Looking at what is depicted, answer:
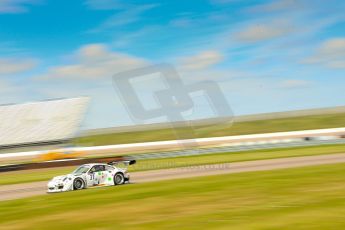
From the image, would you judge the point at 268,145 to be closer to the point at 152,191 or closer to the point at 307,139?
the point at 307,139

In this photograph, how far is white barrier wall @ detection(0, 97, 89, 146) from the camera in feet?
205

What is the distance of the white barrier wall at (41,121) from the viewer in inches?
2461

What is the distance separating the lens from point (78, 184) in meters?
20.9

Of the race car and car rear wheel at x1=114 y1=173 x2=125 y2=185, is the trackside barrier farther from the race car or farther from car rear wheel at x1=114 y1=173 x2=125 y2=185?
the race car

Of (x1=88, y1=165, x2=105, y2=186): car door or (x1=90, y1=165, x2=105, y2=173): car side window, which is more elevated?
(x1=90, y1=165, x2=105, y2=173): car side window

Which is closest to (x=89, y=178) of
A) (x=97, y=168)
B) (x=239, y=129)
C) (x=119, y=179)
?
(x=97, y=168)

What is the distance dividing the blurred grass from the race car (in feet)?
173

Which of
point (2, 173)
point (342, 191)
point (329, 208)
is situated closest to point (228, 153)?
point (2, 173)

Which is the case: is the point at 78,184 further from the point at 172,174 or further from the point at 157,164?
the point at 157,164

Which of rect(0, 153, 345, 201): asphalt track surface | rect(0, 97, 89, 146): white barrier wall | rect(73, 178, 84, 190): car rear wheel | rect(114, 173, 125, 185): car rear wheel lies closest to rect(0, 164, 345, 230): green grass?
rect(73, 178, 84, 190): car rear wheel

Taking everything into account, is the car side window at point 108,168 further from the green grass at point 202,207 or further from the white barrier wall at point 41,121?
the white barrier wall at point 41,121

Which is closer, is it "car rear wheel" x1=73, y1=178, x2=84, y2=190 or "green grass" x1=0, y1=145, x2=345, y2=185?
"car rear wheel" x1=73, y1=178, x2=84, y2=190

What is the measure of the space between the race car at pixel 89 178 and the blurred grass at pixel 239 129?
5269 cm

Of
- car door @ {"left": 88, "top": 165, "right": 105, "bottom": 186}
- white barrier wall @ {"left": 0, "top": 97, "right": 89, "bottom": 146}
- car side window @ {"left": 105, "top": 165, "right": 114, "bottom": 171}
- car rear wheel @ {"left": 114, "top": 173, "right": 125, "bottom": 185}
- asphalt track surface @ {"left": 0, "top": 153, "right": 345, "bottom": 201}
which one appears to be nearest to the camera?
car door @ {"left": 88, "top": 165, "right": 105, "bottom": 186}
